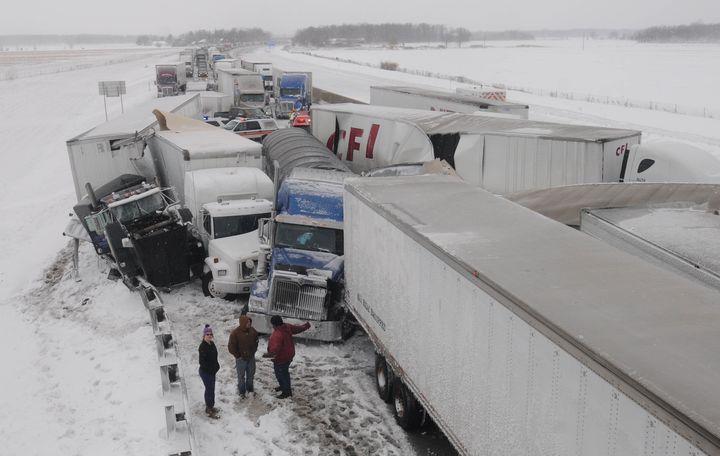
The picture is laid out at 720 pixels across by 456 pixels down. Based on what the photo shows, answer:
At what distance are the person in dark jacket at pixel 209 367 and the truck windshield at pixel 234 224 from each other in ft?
18.5

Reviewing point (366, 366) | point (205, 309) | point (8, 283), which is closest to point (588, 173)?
point (366, 366)

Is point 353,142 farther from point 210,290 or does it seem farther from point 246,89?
point 246,89

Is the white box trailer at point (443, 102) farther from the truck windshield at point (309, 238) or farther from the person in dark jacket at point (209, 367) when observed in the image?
the person in dark jacket at point (209, 367)

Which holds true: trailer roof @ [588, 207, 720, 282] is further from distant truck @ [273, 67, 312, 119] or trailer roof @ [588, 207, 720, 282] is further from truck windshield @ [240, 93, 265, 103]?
truck windshield @ [240, 93, 265, 103]

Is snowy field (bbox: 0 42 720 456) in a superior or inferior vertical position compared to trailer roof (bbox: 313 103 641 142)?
inferior

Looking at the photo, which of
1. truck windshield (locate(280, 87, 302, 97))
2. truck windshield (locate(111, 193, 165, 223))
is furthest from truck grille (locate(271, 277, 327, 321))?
truck windshield (locate(280, 87, 302, 97))

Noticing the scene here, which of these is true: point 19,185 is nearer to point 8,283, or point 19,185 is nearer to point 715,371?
point 8,283

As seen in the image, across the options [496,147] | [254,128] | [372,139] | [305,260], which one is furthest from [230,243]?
[254,128]

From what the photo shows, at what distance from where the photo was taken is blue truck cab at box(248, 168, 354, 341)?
1202cm

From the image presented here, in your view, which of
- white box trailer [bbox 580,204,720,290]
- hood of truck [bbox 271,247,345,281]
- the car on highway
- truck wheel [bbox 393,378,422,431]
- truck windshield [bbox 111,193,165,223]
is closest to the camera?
white box trailer [bbox 580,204,720,290]

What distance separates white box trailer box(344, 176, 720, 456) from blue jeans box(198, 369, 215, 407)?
249cm

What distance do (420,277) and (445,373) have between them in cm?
122

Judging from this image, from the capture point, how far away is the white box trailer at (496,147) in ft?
54.3

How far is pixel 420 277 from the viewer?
814 centimetres
